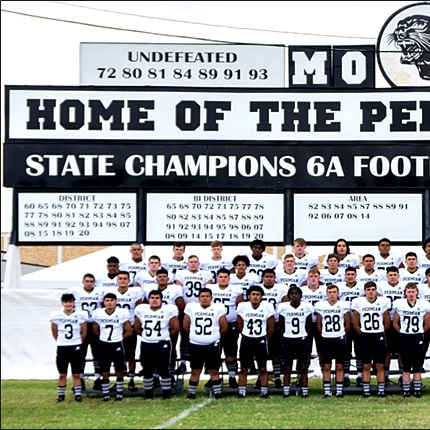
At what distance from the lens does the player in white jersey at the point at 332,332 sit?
11812 millimetres

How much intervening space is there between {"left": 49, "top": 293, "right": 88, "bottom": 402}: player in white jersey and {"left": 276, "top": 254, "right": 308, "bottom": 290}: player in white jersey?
288 cm

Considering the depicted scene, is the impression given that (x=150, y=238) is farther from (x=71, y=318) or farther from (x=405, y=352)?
(x=405, y=352)

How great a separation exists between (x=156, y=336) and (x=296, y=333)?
6.14 ft

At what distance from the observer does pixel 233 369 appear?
40.5 ft

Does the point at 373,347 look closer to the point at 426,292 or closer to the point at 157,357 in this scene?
the point at 426,292

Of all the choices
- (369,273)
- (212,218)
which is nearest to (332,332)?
(369,273)

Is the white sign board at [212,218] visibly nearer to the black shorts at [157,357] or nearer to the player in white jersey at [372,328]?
the player in white jersey at [372,328]

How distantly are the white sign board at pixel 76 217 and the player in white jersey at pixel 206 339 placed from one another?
3.39 meters

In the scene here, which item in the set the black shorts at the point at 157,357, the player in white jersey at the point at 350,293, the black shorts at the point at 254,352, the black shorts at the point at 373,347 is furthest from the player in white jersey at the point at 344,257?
the black shorts at the point at 157,357

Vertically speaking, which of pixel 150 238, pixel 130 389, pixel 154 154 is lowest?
pixel 130 389

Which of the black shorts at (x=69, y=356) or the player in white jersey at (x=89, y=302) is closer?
the black shorts at (x=69, y=356)

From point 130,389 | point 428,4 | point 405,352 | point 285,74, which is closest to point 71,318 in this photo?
point 130,389

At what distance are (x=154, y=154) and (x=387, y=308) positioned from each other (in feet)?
16.3

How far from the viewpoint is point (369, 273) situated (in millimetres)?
12695
